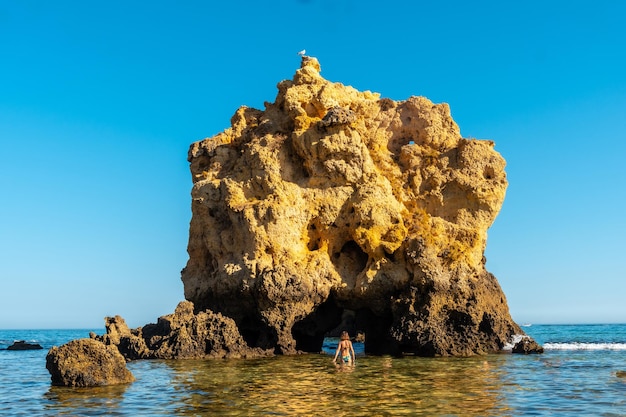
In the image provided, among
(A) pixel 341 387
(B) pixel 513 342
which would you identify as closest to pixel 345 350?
(A) pixel 341 387

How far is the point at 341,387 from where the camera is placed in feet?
51.6

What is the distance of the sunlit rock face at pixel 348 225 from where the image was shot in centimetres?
2522

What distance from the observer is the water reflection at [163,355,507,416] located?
12.7 m

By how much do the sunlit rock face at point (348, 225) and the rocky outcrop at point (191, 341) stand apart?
150cm

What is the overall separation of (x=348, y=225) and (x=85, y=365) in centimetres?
1321

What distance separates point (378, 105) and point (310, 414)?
20.5 metres

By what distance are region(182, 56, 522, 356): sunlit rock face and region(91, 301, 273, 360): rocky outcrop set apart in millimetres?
1501

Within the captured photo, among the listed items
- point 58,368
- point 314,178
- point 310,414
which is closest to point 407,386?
point 310,414

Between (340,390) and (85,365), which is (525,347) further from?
(85,365)

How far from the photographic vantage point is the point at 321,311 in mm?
28031

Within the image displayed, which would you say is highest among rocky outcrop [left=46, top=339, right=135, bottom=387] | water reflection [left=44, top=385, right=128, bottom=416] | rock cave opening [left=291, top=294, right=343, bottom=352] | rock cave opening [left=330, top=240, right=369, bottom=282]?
rock cave opening [left=330, top=240, right=369, bottom=282]

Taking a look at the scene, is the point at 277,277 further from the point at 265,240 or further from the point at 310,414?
the point at 310,414

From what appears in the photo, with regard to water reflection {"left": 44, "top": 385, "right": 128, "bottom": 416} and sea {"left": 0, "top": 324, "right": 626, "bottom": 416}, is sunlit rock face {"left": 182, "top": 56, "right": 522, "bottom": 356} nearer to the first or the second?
sea {"left": 0, "top": 324, "right": 626, "bottom": 416}

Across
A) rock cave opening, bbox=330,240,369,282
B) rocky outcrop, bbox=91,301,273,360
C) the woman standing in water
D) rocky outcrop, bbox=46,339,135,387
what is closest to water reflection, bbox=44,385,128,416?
rocky outcrop, bbox=46,339,135,387
